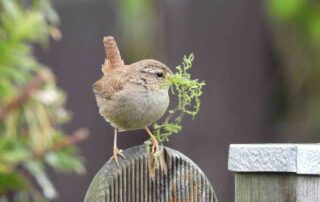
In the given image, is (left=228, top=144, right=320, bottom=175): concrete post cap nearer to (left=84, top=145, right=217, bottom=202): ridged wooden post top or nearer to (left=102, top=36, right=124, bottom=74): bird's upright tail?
(left=84, top=145, right=217, bottom=202): ridged wooden post top

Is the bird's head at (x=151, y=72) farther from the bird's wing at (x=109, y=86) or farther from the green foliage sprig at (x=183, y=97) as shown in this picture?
the green foliage sprig at (x=183, y=97)

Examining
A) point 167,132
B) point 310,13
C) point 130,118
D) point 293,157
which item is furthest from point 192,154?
point 293,157

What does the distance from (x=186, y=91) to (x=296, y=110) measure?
4071mm

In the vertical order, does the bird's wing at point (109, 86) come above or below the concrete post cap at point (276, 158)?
above

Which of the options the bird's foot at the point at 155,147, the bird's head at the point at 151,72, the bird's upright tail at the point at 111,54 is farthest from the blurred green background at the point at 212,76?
the bird's foot at the point at 155,147

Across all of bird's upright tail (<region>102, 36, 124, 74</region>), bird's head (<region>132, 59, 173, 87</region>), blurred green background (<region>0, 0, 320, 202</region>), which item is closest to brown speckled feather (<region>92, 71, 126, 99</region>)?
bird's upright tail (<region>102, 36, 124, 74</region>)

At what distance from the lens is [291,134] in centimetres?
647

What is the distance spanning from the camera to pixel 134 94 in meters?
A: 3.80

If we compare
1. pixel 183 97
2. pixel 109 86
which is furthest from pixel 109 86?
pixel 183 97

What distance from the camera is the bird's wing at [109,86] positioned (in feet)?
12.9

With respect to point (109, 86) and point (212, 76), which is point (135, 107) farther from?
point (212, 76)

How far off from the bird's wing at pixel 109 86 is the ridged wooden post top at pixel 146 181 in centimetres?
154

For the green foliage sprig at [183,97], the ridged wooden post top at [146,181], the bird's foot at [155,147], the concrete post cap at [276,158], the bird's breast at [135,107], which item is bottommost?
the ridged wooden post top at [146,181]

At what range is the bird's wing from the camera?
394cm
